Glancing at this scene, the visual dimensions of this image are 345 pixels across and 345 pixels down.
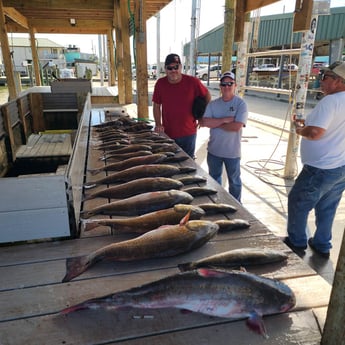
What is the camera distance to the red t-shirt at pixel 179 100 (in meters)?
4.96

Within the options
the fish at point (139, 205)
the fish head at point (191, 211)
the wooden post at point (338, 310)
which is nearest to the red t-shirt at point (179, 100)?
the fish at point (139, 205)

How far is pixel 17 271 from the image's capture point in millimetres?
1904

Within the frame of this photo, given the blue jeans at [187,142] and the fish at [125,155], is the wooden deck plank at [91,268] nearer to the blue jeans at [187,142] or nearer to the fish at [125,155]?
the fish at [125,155]

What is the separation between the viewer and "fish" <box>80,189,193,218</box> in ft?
8.34

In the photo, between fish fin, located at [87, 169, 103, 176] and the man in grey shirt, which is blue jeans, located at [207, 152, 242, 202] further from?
fish fin, located at [87, 169, 103, 176]

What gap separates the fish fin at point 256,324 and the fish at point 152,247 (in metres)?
0.63

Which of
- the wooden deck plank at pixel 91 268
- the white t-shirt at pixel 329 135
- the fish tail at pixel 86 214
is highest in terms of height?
the white t-shirt at pixel 329 135

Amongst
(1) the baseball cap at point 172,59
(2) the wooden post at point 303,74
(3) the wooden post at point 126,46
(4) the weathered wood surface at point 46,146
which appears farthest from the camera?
(3) the wooden post at point 126,46

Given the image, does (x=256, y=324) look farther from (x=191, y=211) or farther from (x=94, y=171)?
(x=94, y=171)

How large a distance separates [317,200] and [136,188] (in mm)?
2145

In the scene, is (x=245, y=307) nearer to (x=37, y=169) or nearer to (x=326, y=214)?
(x=326, y=214)

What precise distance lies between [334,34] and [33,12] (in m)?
15.1

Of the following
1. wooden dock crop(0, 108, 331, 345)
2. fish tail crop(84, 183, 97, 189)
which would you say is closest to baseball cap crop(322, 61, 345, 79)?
wooden dock crop(0, 108, 331, 345)

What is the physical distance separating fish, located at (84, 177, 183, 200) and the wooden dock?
0.69 meters
